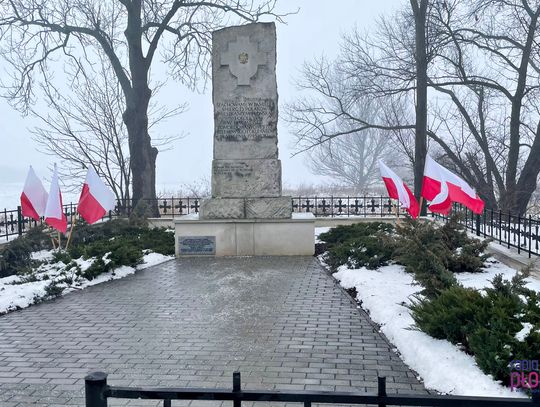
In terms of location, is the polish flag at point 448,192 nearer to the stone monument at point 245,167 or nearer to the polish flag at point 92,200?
the stone monument at point 245,167

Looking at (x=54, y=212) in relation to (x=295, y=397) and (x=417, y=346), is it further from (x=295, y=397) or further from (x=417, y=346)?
(x=295, y=397)

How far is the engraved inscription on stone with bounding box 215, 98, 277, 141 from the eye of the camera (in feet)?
39.1

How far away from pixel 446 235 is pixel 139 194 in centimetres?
1312

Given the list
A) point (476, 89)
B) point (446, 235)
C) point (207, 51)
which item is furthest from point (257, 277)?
point (476, 89)

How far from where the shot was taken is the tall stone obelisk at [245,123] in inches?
467

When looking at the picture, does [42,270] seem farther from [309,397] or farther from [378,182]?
[378,182]

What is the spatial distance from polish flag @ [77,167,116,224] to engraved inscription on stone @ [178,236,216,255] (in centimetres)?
186

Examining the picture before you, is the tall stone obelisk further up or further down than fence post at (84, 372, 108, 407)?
further up

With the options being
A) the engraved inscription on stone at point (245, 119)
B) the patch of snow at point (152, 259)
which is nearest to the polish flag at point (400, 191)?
the engraved inscription on stone at point (245, 119)

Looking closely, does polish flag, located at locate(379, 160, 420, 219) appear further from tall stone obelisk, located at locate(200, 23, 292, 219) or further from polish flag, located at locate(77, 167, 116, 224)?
polish flag, located at locate(77, 167, 116, 224)

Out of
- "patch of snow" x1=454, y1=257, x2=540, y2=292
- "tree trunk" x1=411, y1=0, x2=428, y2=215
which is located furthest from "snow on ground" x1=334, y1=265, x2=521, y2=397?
"tree trunk" x1=411, y1=0, x2=428, y2=215

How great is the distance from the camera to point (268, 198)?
11766 millimetres

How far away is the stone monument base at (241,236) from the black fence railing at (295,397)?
30.3 feet

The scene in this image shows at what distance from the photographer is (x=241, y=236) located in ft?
38.3
